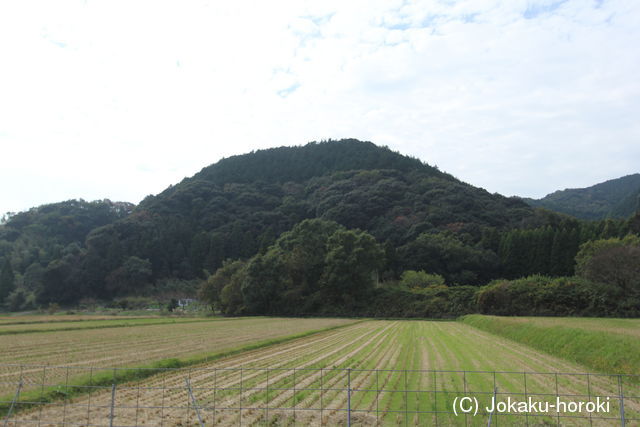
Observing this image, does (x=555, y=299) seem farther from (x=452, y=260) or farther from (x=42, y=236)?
(x=42, y=236)

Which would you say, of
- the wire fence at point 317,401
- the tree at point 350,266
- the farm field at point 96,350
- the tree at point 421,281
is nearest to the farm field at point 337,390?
the wire fence at point 317,401

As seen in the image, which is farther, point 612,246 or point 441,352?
point 612,246

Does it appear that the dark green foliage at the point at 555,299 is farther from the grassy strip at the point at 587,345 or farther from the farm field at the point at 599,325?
the grassy strip at the point at 587,345

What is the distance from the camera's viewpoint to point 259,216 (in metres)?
134

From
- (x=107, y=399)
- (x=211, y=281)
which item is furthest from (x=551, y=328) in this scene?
(x=211, y=281)

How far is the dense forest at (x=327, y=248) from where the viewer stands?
67.2 meters

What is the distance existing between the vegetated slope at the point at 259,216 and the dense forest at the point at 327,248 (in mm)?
387

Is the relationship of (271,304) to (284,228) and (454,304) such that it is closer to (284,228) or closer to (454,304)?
(454,304)

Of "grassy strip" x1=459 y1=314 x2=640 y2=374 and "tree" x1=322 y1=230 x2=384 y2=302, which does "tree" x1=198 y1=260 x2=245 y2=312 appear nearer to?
"tree" x1=322 y1=230 x2=384 y2=302

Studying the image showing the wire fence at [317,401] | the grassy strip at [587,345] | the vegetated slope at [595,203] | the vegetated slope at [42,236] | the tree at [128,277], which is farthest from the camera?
the vegetated slope at [595,203]

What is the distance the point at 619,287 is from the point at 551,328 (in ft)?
91.3

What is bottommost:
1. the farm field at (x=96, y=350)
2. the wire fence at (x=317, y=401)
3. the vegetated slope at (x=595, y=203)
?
the farm field at (x=96, y=350)

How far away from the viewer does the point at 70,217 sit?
14388 cm

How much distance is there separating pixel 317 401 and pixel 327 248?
64536mm
